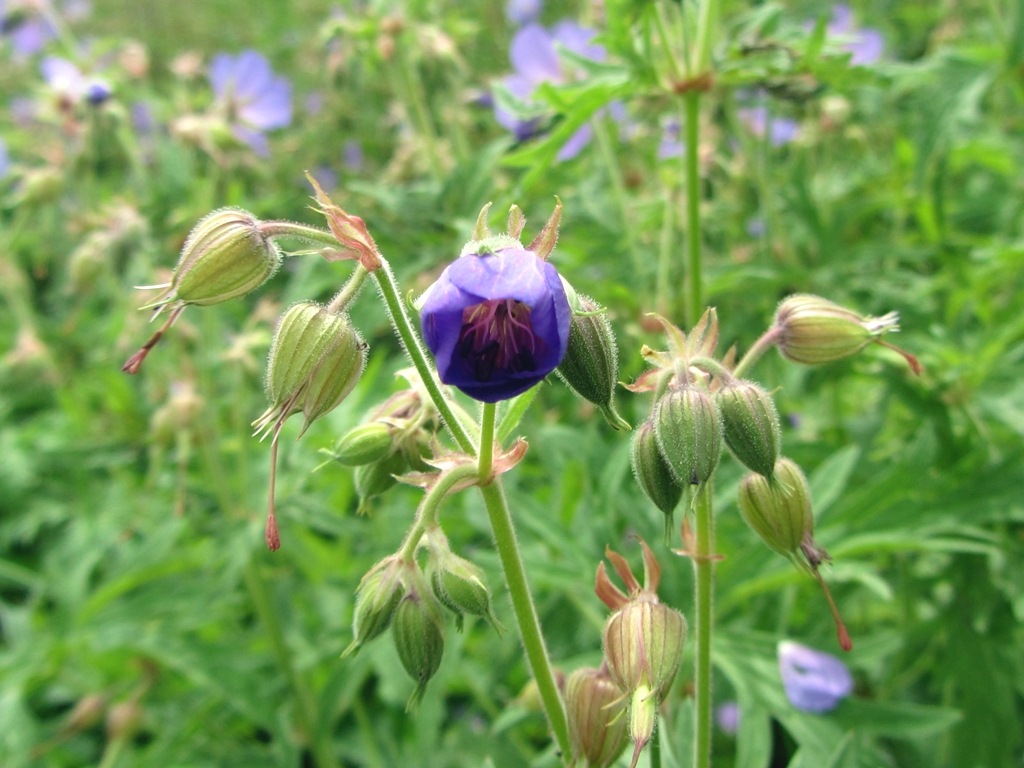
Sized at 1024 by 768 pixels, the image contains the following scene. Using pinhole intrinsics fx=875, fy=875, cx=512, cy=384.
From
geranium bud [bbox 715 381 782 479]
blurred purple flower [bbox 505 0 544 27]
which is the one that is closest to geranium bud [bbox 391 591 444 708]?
geranium bud [bbox 715 381 782 479]

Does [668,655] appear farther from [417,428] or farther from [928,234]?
[928,234]

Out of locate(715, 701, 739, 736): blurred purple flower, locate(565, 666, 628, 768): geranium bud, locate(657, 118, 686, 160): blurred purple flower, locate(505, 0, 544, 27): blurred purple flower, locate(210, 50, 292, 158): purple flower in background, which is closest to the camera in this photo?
locate(565, 666, 628, 768): geranium bud

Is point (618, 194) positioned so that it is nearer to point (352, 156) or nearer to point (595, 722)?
point (595, 722)

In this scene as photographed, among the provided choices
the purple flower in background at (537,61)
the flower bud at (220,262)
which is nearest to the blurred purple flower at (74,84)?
the purple flower in background at (537,61)

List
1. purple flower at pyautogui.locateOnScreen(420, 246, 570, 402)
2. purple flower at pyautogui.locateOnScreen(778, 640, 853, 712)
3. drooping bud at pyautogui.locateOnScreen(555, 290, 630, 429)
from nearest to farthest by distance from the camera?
purple flower at pyautogui.locateOnScreen(420, 246, 570, 402), drooping bud at pyautogui.locateOnScreen(555, 290, 630, 429), purple flower at pyautogui.locateOnScreen(778, 640, 853, 712)

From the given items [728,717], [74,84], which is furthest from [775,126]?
[74,84]

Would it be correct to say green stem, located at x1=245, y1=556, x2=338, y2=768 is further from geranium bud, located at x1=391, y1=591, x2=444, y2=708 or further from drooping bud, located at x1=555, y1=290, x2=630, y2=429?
drooping bud, located at x1=555, y1=290, x2=630, y2=429

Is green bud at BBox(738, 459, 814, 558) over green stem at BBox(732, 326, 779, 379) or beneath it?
beneath

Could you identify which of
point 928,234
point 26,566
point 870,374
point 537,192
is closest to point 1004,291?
point 928,234
